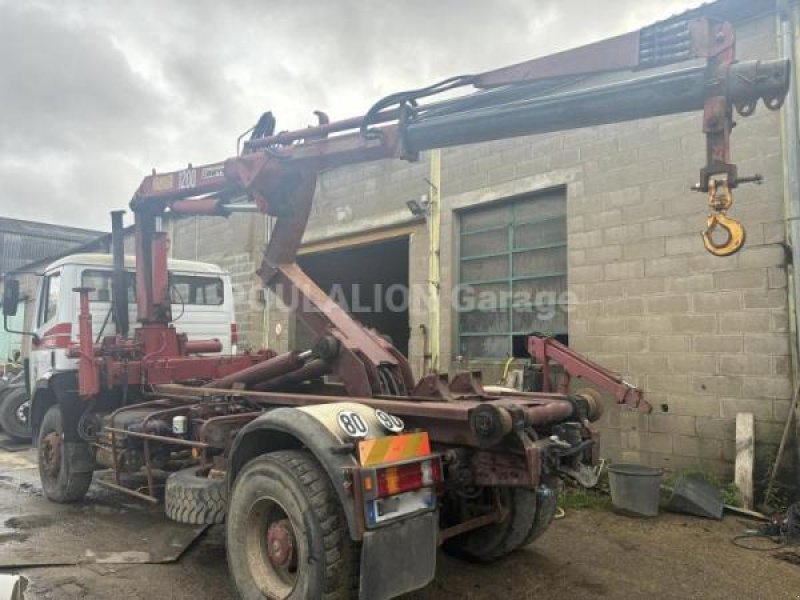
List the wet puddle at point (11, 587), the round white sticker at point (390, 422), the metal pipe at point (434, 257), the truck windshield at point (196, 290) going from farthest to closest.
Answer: the metal pipe at point (434, 257) → the truck windshield at point (196, 290) → the round white sticker at point (390, 422) → the wet puddle at point (11, 587)

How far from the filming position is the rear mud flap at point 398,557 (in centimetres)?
293

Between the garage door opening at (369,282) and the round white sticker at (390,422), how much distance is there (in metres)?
8.10

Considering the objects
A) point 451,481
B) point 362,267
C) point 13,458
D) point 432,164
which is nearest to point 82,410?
point 13,458

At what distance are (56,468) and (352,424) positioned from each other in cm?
460

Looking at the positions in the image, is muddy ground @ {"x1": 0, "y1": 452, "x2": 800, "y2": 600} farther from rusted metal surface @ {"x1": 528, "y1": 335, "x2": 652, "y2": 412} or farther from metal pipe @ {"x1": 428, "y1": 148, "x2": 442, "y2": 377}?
metal pipe @ {"x1": 428, "y1": 148, "x2": 442, "y2": 377}

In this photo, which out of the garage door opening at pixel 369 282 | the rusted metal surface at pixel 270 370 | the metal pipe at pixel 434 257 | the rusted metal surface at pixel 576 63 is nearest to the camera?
the rusted metal surface at pixel 576 63

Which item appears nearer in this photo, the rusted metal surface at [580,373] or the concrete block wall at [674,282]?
the concrete block wall at [674,282]

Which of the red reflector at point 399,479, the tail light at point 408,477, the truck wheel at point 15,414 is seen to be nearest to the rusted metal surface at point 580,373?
the tail light at point 408,477

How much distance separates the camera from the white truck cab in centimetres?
652

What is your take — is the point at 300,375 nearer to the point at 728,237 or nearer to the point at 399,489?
the point at 399,489

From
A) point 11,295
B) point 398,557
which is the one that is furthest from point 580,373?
point 11,295

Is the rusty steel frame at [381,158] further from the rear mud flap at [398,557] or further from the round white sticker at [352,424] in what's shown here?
the rear mud flap at [398,557]

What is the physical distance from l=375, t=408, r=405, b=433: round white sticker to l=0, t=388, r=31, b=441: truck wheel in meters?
9.39

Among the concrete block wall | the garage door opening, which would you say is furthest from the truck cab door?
the concrete block wall
